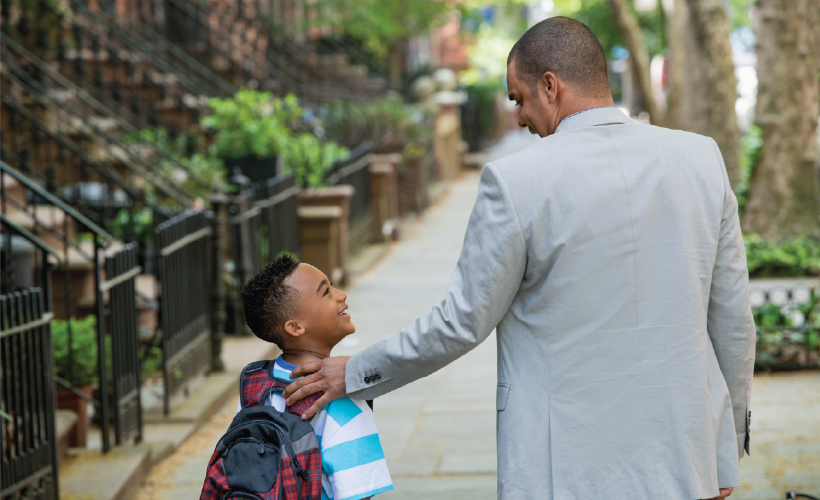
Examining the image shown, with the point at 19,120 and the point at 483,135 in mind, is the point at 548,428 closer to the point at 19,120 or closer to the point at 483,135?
the point at 19,120

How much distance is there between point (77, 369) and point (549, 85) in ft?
13.4

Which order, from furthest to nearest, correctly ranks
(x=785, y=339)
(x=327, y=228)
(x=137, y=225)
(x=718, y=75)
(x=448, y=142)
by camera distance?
1. (x=448, y=142)
2. (x=718, y=75)
3. (x=327, y=228)
4. (x=137, y=225)
5. (x=785, y=339)

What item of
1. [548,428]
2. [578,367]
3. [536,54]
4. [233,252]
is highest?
[536,54]

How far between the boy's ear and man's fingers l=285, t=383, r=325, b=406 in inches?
5.3

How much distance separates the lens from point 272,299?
241cm

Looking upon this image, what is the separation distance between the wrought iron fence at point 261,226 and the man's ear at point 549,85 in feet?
17.0

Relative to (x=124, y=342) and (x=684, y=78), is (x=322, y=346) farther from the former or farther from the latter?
(x=684, y=78)


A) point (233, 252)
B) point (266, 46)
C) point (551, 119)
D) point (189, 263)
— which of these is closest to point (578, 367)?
point (551, 119)

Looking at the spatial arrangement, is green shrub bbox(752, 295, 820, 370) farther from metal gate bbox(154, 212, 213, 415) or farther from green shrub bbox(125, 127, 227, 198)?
green shrub bbox(125, 127, 227, 198)

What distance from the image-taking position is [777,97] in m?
11.0

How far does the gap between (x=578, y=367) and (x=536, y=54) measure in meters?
0.74

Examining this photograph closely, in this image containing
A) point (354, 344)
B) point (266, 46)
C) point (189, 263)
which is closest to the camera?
point (189, 263)

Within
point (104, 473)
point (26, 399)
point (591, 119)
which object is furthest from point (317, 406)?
point (104, 473)

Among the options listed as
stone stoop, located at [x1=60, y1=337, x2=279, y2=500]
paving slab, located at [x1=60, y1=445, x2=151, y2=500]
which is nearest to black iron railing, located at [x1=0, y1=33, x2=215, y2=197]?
stone stoop, located at [x1=60, y1=337, x2=279, y2=500]
